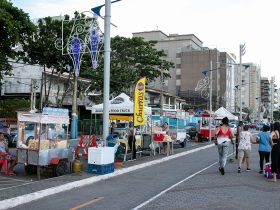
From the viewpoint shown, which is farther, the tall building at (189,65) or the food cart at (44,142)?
the tall building at (189,65)

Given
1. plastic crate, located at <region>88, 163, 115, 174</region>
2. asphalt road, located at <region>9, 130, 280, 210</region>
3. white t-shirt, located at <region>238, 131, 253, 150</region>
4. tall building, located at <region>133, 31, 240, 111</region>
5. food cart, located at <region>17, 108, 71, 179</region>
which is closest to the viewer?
asphalt road, located at <region>9, 130, 280, 210</region>

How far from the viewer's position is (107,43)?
14.6 meters

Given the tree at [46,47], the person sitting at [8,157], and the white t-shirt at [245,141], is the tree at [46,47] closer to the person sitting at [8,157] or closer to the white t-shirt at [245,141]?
the person sitting at [8,157]

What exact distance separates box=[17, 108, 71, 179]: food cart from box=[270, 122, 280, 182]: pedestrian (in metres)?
6.52

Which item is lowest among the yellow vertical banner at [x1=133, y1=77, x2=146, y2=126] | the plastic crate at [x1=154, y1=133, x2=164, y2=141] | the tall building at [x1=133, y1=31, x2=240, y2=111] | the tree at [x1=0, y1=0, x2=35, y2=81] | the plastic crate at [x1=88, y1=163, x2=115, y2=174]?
the plastic crate at [x1=88, y1=163, x2=115, y2=174]

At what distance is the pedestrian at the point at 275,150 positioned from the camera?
11.8 metres

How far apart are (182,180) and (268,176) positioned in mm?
2759

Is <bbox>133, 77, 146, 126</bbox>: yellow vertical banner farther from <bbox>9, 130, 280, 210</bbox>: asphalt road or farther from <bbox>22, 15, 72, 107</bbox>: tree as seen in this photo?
<bbox>22, 15, 72, 107</bbox>: tree

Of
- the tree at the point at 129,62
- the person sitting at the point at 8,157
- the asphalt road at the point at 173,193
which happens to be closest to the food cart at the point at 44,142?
the person sitting at the point at 8,157

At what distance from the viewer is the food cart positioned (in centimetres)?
1251

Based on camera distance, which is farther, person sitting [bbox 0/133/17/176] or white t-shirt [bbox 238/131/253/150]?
white t-shirt [bbox 238/131/253/150]

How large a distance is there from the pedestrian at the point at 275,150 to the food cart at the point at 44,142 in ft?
21.4

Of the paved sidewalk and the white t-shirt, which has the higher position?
the white t-shirt

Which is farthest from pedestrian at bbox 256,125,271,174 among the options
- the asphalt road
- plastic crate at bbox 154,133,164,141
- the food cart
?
plastic crate at bbox 154,133,164,141
